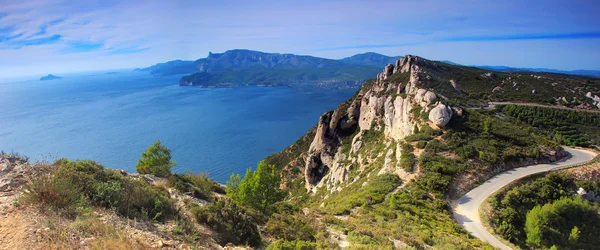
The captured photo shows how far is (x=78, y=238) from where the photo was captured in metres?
7.20

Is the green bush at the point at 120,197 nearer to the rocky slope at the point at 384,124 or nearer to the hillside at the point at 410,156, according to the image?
the hillside at the point at 410,156

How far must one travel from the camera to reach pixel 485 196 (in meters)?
23.7

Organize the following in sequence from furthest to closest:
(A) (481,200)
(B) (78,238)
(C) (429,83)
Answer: (C) (429,83) < (A) (481,200) < (B) (78,238)

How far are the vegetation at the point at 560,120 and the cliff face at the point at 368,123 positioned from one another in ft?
78.5

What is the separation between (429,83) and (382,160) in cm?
3088

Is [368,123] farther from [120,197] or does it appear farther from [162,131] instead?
[162,131]

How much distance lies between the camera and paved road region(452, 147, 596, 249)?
1942cm

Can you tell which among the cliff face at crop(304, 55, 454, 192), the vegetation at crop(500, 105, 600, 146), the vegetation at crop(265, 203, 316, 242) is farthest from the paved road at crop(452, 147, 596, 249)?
the vegetation at crop(500, 105, 600, 146)

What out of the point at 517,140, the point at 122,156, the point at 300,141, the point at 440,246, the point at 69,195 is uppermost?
the point at 69,195

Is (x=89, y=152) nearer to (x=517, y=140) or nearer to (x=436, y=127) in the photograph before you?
(x=436, y=127)

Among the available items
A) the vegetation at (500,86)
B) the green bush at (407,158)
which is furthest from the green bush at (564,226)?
the vegetation at (500,86)

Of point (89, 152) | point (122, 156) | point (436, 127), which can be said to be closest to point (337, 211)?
point (436, 127)

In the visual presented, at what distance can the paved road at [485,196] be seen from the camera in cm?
1942

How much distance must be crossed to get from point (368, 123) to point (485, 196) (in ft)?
111
